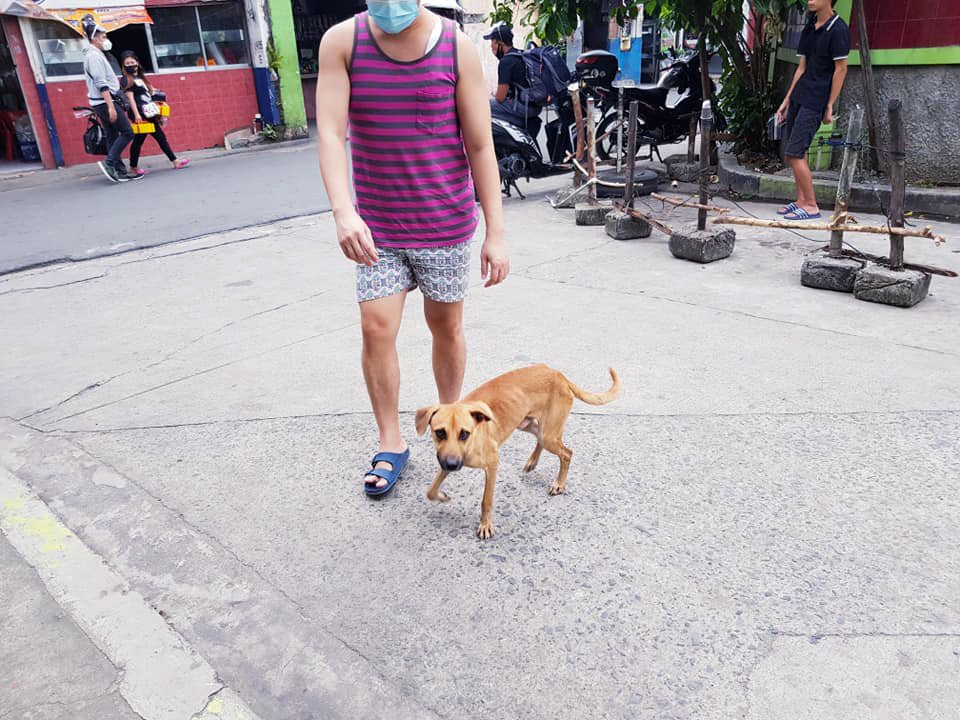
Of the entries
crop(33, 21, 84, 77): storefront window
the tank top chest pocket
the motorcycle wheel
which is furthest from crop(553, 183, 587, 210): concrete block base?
crop(33, 21, 84, 77): storefront window

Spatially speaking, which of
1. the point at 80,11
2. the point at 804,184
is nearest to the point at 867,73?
the point at 804,184

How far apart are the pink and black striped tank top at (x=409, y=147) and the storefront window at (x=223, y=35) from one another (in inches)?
525

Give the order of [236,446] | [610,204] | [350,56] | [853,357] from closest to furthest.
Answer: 1. [350,56]
2. [236,446]
3. [853,357]
4. [610,204]

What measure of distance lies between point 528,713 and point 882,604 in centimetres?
115

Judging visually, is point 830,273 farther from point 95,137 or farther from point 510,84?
point 95,137

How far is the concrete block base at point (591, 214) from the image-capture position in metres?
7.39

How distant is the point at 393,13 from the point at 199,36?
13.5 metres

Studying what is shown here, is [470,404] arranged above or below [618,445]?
above

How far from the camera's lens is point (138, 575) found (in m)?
2.68

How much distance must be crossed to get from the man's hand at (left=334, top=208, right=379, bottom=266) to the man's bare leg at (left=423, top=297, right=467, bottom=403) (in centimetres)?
45

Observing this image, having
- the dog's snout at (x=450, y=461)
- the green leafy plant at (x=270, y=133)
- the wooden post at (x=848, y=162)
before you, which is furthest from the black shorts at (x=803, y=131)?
the green leafy plant at (x=270, y=133)

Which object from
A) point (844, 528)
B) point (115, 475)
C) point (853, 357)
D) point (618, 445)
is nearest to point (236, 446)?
point (115, 475)

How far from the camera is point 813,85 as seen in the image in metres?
6.62

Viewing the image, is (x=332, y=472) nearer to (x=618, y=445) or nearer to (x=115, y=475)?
(x=115, y=475)
